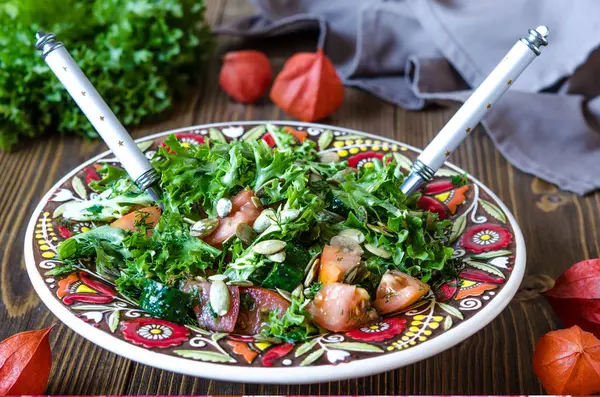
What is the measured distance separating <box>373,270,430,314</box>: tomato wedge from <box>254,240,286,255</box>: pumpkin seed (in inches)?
10.0

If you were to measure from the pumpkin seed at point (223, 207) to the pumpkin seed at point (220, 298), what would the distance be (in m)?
0.20

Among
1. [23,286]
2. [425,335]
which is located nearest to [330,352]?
[425,335]

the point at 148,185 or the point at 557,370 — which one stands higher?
the point at 148,185

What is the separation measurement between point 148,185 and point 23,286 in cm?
70

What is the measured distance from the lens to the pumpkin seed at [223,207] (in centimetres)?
187

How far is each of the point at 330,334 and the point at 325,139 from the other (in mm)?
924

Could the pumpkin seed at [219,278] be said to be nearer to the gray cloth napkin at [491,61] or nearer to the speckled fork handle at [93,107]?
the speckled fork handle at [93,107]

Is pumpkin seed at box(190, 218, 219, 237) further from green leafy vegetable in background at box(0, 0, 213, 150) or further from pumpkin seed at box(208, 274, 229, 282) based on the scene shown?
green leafy vegetable in background at box(0, 0, 213, 150)

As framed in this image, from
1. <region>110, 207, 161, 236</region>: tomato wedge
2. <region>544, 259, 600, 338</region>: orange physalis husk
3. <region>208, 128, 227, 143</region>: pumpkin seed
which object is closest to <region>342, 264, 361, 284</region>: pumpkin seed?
<region>110, 207, 161, 236</region>: tomato wedge

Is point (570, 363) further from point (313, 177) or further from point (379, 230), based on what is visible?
point (313, 177)

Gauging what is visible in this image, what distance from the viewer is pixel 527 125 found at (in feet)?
10.3

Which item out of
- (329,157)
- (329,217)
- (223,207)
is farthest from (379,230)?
(329,157)

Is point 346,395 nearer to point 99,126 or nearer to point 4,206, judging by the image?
point 99,126

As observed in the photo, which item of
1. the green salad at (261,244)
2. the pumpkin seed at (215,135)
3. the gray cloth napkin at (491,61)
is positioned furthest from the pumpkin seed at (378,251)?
the gray cloth napkin at (491,61)
